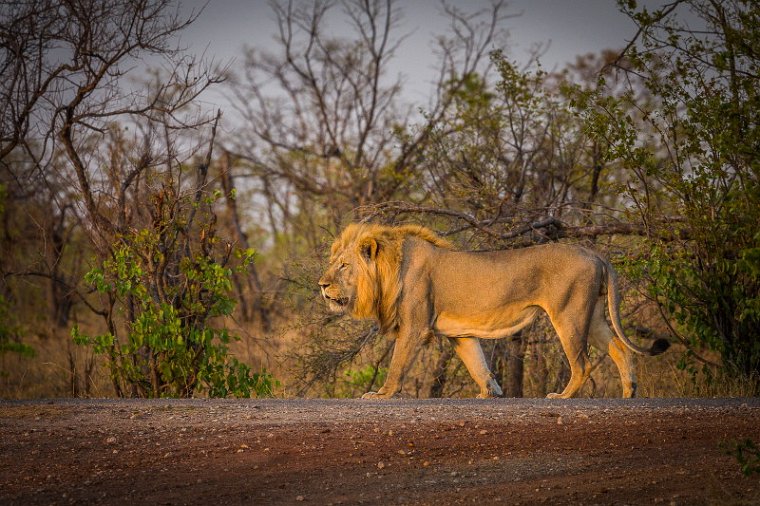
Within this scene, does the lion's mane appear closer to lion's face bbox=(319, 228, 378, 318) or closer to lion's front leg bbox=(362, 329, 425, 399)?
lion's face bbox=(319, 228, 378, 318)

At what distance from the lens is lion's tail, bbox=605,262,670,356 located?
377 inches

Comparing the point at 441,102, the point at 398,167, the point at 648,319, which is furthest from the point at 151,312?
the point at 441,102

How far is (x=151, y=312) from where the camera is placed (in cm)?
1098

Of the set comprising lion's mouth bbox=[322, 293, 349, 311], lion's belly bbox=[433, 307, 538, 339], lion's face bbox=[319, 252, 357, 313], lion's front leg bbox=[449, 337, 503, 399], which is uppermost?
A: lion's face bbox=[319, 252, 357, 313]

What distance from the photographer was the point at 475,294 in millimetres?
9828

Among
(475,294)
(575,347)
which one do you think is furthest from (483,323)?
(575,347)

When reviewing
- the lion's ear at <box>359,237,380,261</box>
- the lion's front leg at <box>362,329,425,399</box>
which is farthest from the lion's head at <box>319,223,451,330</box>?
the lion's front leg at <box>362,329,425,399</box>

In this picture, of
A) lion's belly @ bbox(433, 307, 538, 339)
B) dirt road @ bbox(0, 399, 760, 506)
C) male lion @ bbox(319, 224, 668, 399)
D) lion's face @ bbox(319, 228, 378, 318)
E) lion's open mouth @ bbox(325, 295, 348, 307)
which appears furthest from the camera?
lion's open mouth @ bbox(325, 295, 348, 307)

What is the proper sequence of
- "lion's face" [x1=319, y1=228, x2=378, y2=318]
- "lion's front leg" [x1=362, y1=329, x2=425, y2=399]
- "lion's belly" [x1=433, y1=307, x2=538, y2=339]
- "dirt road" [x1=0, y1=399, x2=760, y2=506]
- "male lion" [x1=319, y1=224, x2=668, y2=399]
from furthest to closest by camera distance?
"lion's face" [x1=319, y1=228, x2=378, y2=318]
"lion's belly" [x1=433, y1=307, x2=538, y2=339]
"male lion" [x1=319, y1=224, x2=668, y2=399]
"lion's front leg" [x1=362, y1=329, x2=425, y2=399]
"dirt road" [x1=0, y1=399, x2=760, y2=506]

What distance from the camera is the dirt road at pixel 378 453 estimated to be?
5852 mm

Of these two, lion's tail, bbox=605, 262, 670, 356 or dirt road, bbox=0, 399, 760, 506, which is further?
lion's tail, bbox=605, 262, 670, 356

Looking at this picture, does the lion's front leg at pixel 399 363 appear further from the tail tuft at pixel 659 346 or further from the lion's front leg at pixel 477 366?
the tail tuft at pixel 659 346

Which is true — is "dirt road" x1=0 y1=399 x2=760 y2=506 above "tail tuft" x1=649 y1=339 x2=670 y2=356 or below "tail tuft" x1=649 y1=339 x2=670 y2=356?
below

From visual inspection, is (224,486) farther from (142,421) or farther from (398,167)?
(398,167)
